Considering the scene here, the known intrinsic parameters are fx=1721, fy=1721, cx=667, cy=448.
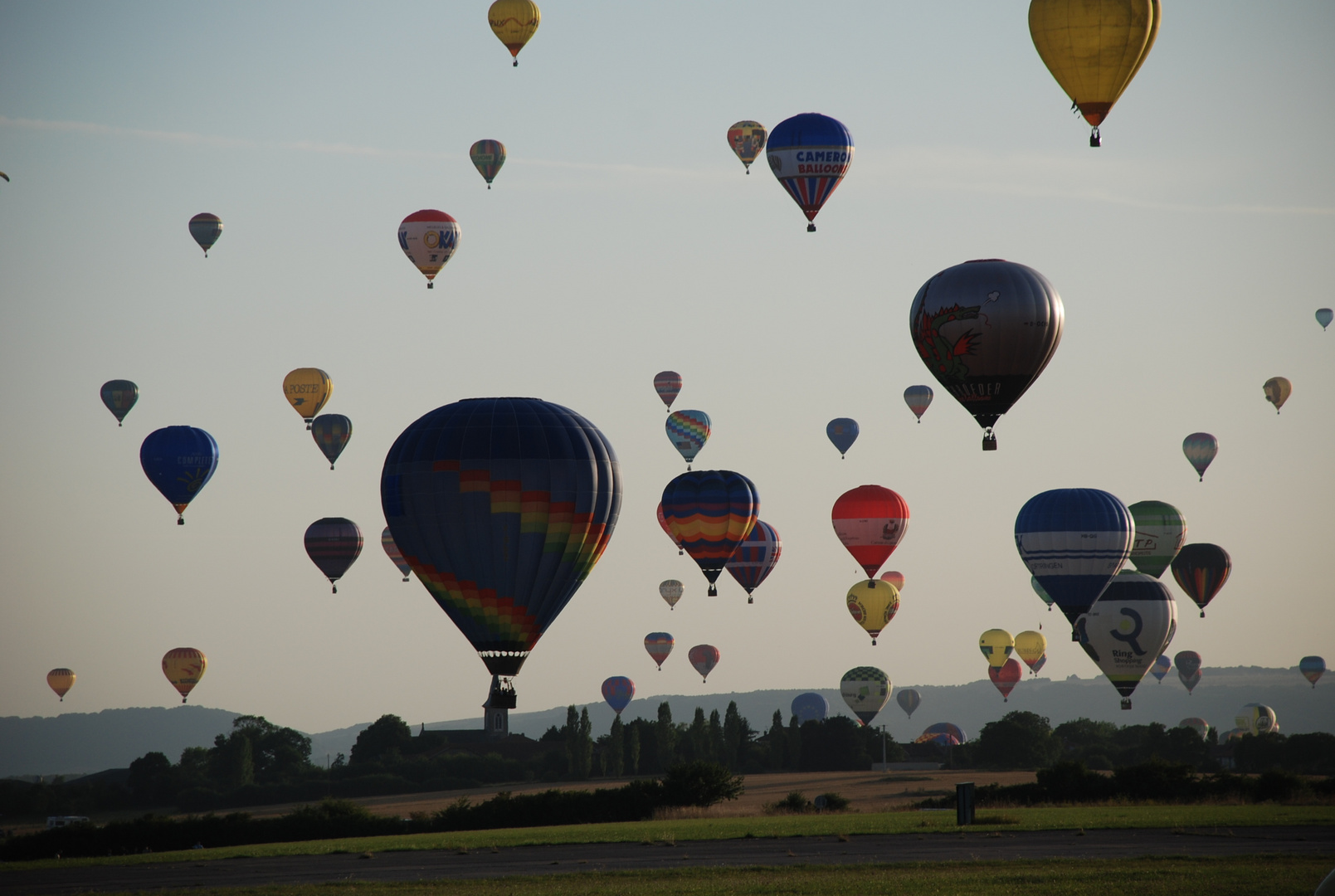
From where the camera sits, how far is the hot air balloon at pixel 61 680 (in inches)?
4727

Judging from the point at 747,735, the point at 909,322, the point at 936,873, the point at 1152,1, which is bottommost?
the point at 936,873

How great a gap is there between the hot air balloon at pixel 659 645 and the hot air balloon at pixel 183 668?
95.1ft

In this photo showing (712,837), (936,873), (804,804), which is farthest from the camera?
(804,804)

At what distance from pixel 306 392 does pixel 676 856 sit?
5229cm

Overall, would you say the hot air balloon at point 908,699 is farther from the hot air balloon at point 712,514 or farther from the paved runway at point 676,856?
the paved runway at point 676,856

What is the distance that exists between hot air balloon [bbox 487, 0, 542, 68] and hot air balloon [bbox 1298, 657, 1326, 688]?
88.2 metres

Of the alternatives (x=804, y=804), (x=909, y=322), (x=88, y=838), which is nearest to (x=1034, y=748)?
(x=804, y=804)

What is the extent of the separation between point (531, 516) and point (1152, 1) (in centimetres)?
2388

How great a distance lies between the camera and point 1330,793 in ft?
192

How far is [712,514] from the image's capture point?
8050 centimetres

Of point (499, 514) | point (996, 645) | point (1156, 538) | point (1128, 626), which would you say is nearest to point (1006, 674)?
point (996, 645)

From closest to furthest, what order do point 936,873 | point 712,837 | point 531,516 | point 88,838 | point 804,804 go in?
point 936,873
point 712,837
point 531,516
point 88,838
point 804,804

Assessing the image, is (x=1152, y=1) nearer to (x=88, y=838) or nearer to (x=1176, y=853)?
(x=1176, y=853)

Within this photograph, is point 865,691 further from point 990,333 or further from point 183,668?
point 990,333
